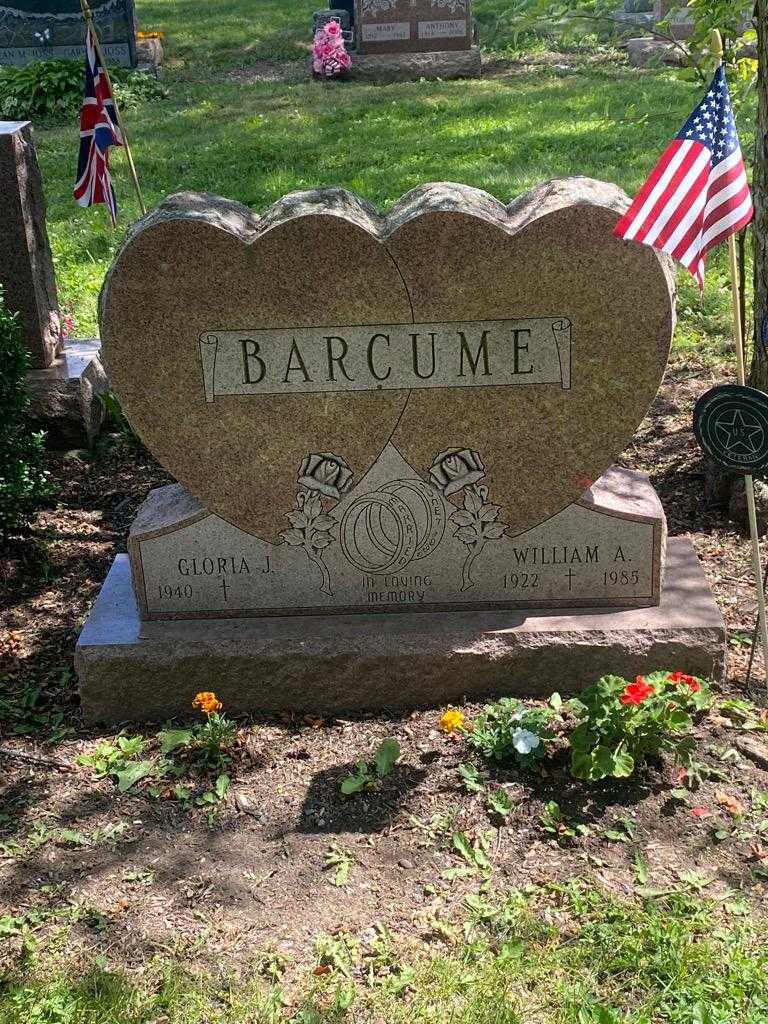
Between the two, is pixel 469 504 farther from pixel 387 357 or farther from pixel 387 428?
pixel 387 357

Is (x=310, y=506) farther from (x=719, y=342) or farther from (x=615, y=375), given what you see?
(x=719, y=342)

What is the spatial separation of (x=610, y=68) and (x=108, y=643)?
12.5 meters

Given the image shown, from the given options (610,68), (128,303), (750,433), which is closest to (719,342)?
(750,433)

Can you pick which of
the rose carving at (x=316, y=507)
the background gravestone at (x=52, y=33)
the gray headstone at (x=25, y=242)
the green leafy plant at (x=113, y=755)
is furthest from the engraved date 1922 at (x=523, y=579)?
the background gravestone at (x=52, y=33)

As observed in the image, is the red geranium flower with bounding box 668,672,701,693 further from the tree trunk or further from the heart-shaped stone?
the tree trunk

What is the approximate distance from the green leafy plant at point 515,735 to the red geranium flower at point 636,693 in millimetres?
330

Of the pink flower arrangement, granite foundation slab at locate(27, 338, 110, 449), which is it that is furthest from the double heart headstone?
the pink flower arrangement

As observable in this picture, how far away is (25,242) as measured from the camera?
6.70 meters

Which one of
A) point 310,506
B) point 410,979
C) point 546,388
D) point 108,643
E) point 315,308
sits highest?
point 315,308

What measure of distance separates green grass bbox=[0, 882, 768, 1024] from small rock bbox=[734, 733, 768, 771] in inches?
30.2

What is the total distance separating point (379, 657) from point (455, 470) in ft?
2.62

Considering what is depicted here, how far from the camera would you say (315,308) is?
4.44 meters

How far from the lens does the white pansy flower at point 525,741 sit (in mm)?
4203

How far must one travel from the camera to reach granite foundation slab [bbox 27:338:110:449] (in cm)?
686
